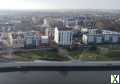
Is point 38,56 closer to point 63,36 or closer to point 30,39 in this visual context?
point 30,39

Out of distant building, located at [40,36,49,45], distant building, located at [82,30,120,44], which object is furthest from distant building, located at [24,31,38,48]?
distant building, located at [82,30,120,44]

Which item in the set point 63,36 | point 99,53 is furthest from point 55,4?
point 99,53

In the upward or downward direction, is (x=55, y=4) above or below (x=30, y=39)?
above

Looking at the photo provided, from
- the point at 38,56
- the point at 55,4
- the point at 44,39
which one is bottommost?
the point at 38,56

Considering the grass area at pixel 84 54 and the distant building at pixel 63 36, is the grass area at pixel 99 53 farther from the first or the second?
the distant building at pixel 63 36

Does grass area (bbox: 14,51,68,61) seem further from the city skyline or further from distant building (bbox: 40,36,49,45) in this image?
the city skyline

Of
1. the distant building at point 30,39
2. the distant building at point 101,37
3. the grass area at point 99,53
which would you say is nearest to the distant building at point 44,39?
the distant building at point 30,39
